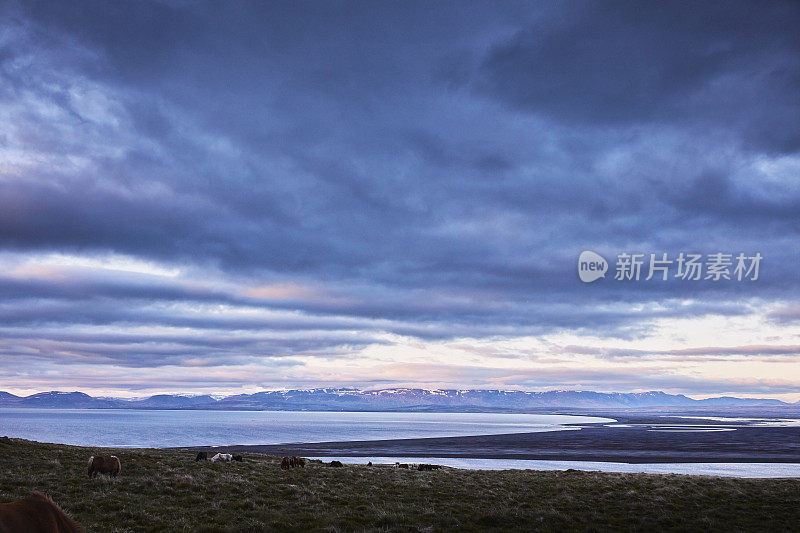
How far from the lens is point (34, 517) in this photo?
724 cm

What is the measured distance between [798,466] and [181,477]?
2660 inches

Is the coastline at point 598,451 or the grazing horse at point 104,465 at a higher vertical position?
the grazing horse at point 104,465

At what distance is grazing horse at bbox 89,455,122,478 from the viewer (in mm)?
22703

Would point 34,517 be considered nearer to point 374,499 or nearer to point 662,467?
point 374,499

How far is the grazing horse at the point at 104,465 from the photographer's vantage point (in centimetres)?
2270

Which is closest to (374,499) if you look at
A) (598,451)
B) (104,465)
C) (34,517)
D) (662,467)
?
(104,465)

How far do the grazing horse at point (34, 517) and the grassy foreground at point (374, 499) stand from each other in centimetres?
839

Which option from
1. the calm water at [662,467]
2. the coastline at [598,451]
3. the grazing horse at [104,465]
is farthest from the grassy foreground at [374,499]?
the coastline at [598,451]

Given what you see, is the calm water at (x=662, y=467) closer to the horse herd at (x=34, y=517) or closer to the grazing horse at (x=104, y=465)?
the grazing horse at (x=104, y=465)

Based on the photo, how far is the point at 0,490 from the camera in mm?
18594

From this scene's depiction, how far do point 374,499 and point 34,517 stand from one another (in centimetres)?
1559

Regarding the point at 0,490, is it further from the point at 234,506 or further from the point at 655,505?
the point at 655,505

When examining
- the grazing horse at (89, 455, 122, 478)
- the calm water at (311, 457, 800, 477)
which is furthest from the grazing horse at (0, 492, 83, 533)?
the calm water at (311, 457, 800, 477)

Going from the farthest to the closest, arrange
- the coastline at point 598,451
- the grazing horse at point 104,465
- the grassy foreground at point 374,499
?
the coastline at point 598,451
the grazing horse at point 104,465
the grassy foreground at point 374,499
